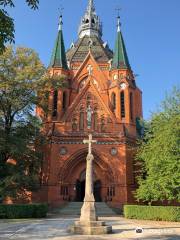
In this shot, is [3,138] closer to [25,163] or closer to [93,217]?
[25,163]

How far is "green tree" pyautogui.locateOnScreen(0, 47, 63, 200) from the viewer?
2577 centimetres

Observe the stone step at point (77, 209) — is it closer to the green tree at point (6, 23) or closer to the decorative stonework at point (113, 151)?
the decorative stonework at point (113, 151)

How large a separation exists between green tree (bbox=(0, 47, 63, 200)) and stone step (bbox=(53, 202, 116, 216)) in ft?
13.2

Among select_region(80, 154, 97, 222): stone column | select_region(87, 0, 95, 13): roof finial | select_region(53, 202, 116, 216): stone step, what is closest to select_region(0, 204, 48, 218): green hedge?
select_region(53, 202, 116, 216): stone step

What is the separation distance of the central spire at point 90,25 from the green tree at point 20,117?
23.6m

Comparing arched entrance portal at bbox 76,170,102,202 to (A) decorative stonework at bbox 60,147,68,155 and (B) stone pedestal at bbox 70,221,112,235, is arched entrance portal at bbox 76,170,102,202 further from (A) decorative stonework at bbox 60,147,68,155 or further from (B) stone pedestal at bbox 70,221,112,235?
(B) stone pedestal at bbox 70,221,112,235

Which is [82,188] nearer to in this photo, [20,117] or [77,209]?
[77,209]

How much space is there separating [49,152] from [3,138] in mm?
6951

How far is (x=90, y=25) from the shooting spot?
168ft

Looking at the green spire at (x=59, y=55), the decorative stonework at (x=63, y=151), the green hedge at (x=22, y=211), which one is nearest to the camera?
the green hedge at (x=22, y=211)

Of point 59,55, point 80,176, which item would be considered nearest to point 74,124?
point 80,176

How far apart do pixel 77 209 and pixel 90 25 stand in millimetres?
33649

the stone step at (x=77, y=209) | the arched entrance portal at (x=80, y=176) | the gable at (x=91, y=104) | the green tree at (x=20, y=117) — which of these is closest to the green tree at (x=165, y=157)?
the stone step at (x=77, y=209)

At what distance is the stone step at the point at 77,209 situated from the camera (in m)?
28.3
